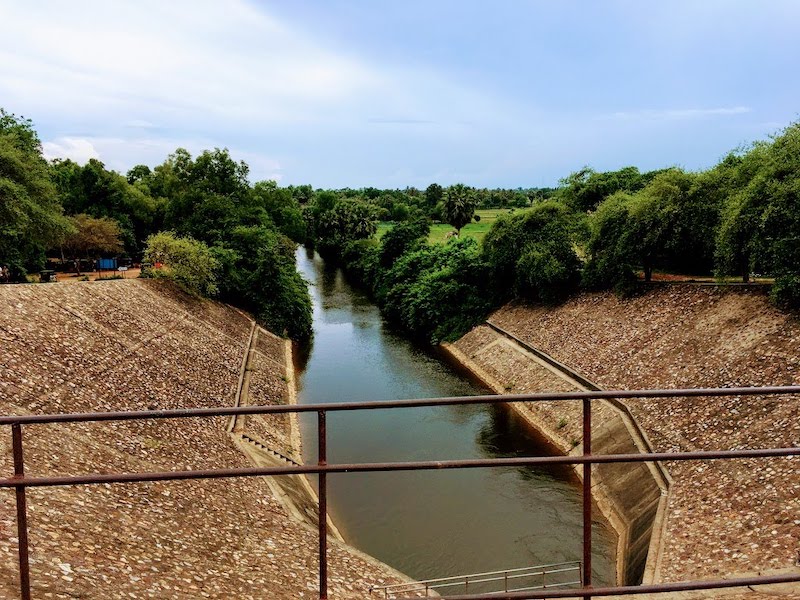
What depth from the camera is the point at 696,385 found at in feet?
65.2

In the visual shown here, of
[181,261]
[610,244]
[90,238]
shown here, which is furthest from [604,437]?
[90,238]

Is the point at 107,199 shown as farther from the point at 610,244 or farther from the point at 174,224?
the point at 610,244

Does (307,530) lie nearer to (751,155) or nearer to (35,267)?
(751,155)

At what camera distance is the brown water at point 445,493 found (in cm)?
1471

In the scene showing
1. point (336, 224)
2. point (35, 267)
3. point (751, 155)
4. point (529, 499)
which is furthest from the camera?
point (336, 224)

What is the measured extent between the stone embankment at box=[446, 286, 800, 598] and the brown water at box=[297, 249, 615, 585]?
1.97 meters

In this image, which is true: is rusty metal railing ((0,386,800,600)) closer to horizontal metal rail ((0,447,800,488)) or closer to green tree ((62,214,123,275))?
horizontal metal rail ((0,447,800,488))

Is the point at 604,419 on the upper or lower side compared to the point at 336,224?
lower

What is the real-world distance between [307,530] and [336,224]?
60662 mm

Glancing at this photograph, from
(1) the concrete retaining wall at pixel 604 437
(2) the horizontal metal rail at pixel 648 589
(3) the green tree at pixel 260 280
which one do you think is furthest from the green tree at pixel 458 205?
(2) the horizontal metal rail at pixel 648 589

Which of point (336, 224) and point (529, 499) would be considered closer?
point (529, 499)

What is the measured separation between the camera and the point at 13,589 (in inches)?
256

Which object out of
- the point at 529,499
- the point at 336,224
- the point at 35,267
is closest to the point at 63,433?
the point at 529,499

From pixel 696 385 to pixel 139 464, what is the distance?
17.7 m
